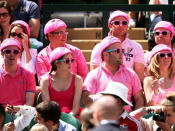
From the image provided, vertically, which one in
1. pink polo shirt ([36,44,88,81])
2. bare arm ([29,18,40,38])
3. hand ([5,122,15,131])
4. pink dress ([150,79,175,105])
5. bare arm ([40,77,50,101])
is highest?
bare arm ([29,18,40,38])

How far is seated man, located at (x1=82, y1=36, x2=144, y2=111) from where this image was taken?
532 centimetres

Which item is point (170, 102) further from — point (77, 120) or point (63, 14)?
point (63, 14)

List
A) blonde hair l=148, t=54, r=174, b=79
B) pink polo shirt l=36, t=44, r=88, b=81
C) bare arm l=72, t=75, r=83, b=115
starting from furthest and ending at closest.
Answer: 1. pink polo shirt l=36, t=44, r=88, b=81
2. blonde hair l=148, t=54, r=174, b=79
3. bare arm l=72, t=75, r=83, b=115

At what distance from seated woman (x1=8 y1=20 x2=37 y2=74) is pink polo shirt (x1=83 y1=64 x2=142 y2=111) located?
104cm

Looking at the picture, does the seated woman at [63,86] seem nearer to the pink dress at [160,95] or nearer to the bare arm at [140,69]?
the pink dress at [160,95]

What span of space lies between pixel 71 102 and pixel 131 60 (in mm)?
1178

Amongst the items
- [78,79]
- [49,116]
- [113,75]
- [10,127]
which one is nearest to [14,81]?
[78,79]

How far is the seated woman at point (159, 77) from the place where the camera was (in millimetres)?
5348

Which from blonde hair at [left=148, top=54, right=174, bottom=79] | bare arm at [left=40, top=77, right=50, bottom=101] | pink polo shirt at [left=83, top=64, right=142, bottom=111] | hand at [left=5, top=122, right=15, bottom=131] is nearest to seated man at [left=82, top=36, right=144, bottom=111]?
pink polo shirt at [left=83, top=64, right=142, bottom=111]

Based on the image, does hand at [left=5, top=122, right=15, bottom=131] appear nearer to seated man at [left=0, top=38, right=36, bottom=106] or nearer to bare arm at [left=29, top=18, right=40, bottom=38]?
seated man at [left=0, top=38, right=36, bottom=106]

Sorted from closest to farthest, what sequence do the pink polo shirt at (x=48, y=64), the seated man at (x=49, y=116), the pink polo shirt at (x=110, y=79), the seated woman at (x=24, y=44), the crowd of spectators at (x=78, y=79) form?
the seated man at (x=49, y=116), the crowd of spectators at (x=78, y=79), the pink polo shirt at (x=110, y=79), the pink polo shirt at (x=48, y=64), the seated woman at (x=24, y=44)

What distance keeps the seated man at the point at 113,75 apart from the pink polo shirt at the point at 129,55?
479 mm

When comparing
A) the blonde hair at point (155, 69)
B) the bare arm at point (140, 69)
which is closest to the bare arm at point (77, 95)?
the blonde hair at point (155, 69)

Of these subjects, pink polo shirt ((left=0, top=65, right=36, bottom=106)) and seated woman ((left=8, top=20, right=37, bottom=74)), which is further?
seated woman ((left=8, top=20, right=37, bottom=74))
